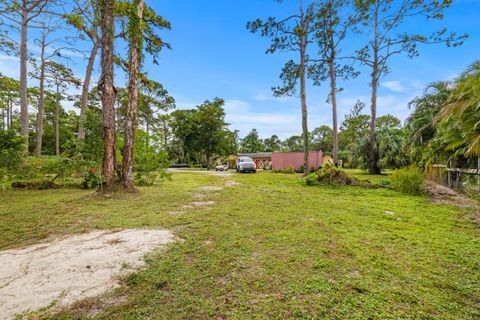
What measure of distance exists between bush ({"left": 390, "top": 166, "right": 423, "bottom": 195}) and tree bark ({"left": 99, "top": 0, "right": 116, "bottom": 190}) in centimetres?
888

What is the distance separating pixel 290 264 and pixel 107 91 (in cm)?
593

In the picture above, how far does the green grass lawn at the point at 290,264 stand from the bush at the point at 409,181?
274 cm

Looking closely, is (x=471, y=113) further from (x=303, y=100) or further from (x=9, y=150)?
(x=9, y=150)

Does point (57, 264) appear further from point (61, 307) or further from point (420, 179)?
point (420, 179)

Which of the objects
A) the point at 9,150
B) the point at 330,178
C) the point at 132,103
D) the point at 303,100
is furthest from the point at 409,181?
the point at 9,150

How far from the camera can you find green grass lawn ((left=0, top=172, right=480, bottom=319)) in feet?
4.12

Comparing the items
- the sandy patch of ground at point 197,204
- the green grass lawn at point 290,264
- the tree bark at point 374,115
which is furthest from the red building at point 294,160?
the sandy patch of ground at point 197,204

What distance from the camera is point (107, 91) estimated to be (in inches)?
201

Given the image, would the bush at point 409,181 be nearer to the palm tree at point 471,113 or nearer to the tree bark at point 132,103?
the palm tree at point 471,113

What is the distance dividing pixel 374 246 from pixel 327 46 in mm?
11476

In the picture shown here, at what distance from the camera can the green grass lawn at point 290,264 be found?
1257 millimetres

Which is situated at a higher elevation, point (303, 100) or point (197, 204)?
point (303, 100)

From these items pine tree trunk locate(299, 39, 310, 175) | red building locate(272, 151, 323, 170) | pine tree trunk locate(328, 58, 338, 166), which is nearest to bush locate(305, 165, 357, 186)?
pine tree trunk locate(299, 39, 310, 175)

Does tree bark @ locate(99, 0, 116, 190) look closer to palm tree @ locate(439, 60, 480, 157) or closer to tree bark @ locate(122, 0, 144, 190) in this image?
tree bark @ locate(122, 0, 144, 190)
